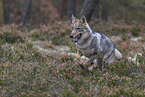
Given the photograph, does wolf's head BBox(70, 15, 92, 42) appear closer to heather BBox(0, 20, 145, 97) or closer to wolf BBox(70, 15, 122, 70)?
wolf BBox(70, 15, 122, 70)

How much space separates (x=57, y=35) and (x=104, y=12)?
1758 centimetres

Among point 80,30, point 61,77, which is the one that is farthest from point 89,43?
point 61,77

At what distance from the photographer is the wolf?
16.2ft

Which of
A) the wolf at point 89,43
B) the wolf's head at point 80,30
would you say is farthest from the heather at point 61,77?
the wolf's head at point 80,30

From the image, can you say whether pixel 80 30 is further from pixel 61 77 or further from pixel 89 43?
pixel 61 77

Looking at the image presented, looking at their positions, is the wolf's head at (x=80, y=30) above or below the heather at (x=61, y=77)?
above

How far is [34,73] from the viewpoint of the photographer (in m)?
4.89

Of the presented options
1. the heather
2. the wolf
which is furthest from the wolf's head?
the heather

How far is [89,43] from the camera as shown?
5.09 meters

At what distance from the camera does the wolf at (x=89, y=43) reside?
4.93 meters

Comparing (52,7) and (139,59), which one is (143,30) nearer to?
(139,59)

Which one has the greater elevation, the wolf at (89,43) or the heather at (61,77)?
the wolf at (89,43)

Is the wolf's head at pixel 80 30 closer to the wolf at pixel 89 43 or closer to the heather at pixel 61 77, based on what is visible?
the wolf at pixel 89 43

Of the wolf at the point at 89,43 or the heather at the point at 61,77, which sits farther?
the wolf at the point at 89,43
